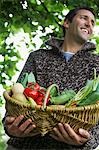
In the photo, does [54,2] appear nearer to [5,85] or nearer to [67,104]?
[5,85]

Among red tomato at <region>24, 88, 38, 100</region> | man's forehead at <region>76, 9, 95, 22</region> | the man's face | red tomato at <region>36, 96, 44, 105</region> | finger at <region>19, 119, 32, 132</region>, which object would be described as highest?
man's forehead at <region>76, 9, 95, 22</region>

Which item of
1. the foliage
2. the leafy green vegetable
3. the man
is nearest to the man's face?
the man

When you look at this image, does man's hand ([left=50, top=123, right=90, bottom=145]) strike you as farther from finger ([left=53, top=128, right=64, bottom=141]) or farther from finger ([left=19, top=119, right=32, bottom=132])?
finger ([left=19, top=119, right=32, bottom=132])

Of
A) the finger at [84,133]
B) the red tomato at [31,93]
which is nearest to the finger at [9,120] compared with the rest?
the red tomato at [31,93]

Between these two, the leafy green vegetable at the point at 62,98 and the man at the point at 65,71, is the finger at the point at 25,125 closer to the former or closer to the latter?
the man at the point at 65,71

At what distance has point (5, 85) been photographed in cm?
391

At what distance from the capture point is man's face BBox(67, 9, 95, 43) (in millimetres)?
2516

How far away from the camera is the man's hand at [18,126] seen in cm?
200

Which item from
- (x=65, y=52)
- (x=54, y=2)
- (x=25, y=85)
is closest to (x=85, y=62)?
(x=65, y=52)

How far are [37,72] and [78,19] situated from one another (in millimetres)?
442

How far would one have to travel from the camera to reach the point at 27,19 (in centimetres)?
378

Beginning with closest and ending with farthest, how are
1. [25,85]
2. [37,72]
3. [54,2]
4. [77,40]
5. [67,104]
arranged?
[67,104] < [25,85] < [37,72] < [77,40] < [54,2]

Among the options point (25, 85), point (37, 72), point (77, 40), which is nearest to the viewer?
point (25, 85)

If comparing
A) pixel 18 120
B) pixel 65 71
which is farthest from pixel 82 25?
pixel 18 120
